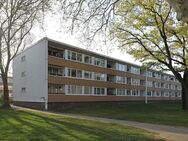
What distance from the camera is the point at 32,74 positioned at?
5284cm

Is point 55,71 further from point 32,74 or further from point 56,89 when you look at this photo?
point 32,74

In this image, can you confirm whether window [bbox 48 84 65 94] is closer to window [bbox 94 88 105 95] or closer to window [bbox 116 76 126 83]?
window [bbox 94 88 105 95]

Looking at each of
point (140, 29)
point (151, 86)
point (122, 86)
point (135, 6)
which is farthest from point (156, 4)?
point (151, 86)

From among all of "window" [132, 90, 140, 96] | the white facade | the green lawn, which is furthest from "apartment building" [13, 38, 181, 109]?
"window" [132, 90, 140, 96]

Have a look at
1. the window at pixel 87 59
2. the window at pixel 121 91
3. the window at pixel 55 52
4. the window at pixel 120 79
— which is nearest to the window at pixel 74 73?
the window at pixel 55 52

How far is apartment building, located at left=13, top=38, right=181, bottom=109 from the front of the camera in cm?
4909

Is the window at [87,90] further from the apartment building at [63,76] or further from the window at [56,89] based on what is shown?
the window at [56,89]

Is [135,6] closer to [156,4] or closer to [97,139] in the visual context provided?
[156,4]

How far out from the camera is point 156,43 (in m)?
40.2

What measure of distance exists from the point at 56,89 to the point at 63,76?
2199 mm

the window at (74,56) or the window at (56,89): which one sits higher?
the window at (74,56)

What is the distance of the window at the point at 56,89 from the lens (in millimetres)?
49569

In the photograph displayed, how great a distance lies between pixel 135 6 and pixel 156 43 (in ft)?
21.1

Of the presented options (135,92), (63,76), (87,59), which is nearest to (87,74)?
(87,59)
